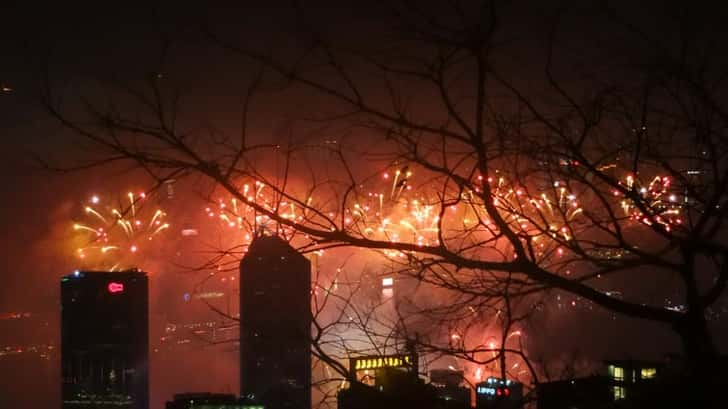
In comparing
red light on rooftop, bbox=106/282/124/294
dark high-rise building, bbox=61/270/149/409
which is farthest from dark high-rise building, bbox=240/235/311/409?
dark high-rise building, bbox=61/270/149/409

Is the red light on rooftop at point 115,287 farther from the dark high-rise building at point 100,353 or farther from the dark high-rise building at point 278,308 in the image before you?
the dark high-rise building at point 278,308

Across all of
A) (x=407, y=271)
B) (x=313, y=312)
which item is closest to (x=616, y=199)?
(x=407, y=271)

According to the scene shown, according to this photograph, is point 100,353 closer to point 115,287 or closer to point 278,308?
point 115,287

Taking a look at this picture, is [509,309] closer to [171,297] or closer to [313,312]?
[313,312]

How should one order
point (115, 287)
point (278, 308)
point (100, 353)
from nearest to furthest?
point (278, 308)
point (115, 287)
point (100, 353)

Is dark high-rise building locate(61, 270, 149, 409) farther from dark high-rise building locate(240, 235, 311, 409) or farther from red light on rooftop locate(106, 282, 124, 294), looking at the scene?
dark high-rise building locate(240, 235, 311, 409)

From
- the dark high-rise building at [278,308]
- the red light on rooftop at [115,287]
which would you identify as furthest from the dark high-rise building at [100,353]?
the dark high-rise building at [278,308]

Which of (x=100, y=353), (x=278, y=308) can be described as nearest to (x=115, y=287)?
(x=100, y=353)
